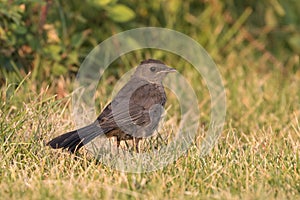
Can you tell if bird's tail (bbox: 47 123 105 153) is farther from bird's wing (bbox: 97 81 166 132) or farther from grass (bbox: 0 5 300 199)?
bird's wing (bbox: 97 81 166 132)

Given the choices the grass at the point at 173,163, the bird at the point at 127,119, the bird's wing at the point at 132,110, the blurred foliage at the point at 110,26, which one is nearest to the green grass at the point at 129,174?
the grass at the point at 173,163

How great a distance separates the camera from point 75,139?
5.19 metres

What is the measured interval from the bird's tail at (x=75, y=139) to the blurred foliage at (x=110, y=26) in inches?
52.3

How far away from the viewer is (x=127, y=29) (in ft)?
28.5

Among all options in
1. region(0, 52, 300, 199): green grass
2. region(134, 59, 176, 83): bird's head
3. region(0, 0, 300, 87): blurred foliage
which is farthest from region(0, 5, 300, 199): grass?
region(134, 59, 176, 83): bird's head

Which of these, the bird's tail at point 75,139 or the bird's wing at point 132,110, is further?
the bird's wing at point 132,110

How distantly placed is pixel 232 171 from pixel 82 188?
1058 mm

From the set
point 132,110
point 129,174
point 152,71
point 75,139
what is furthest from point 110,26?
point 129,174

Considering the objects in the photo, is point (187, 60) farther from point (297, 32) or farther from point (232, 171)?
point (232, 171)

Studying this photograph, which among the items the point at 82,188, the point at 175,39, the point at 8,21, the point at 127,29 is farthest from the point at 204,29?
the point at 82,188

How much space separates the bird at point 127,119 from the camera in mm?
5207

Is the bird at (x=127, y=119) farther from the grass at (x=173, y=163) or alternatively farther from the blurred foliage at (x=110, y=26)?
the blurred foliage at (x=110, y=26)

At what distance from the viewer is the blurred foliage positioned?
24.0ft

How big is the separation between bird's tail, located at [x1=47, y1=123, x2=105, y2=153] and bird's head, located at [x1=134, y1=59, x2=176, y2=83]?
1.12 m
